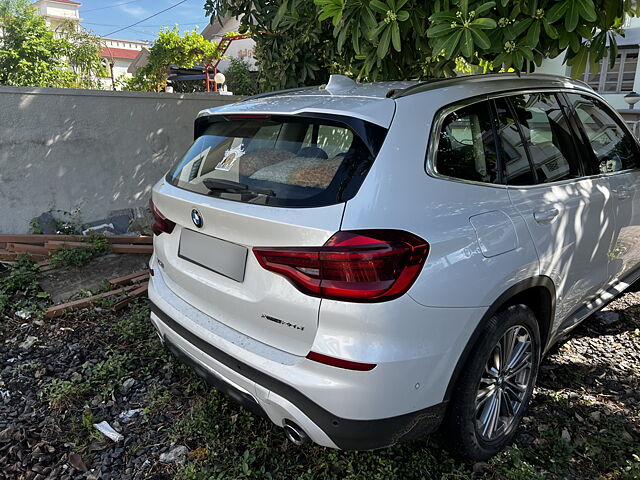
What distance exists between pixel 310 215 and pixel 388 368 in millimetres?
622

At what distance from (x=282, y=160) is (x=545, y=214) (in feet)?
4.22

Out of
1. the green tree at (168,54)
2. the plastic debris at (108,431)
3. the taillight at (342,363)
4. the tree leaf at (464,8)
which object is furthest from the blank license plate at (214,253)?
the green tree at (168,54)

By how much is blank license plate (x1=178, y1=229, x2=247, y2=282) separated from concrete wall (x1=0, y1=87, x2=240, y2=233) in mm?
3657

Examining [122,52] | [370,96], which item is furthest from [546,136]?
[122,52]

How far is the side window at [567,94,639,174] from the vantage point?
307 centimetres

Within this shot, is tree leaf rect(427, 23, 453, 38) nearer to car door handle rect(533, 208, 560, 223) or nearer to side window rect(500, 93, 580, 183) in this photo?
side window rect(500, 93, 580, 183)

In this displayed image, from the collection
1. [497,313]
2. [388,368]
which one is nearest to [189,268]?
[388,368]

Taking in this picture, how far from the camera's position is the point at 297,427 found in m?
1.97

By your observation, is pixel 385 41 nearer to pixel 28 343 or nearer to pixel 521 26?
pixel 521 26

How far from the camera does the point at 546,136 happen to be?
108 inches

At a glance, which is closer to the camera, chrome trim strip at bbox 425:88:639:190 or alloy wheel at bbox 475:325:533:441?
chrome trim strip at bbox 425:88:639:190

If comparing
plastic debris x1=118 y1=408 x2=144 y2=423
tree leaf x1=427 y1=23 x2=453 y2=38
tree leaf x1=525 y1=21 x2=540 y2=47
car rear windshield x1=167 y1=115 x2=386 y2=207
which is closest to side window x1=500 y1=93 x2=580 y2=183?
tree leaf x1=525 y1=21 x2=540 y2=47

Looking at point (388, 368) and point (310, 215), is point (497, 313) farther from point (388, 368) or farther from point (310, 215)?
point (310, 215)

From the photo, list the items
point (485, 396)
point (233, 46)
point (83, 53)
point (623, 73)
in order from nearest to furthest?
point (485, 396) < point (623, 73) < point (83, 53) < point (233, 46)
